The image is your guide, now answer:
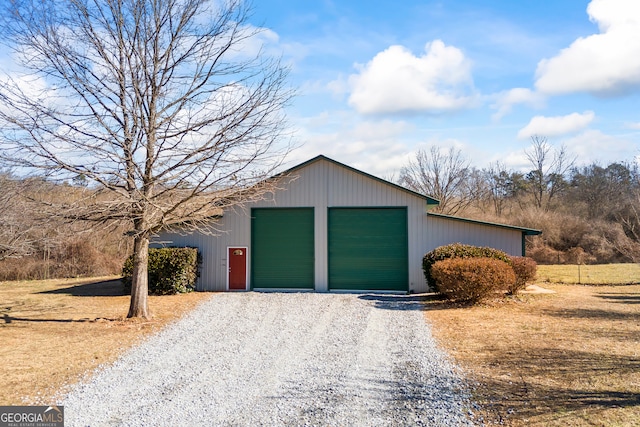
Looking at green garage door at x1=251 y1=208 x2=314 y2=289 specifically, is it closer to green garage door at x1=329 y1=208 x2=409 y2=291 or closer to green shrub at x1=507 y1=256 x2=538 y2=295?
green garage door at x1=329 y1=208 x2=409 y2=291

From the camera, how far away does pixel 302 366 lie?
7094mm

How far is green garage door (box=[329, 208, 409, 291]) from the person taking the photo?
15.1m

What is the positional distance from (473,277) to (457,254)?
5.45 ft

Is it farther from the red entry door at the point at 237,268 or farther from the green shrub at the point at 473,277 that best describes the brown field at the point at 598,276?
the red entry door at the point at 237,268

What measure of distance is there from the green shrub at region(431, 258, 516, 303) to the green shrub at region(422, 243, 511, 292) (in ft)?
2.40

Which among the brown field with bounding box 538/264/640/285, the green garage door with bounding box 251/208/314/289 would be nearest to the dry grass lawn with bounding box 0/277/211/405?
the green garage door with bounding box 251/208/314/289

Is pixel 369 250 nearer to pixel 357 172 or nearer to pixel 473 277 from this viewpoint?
pixel 357 172

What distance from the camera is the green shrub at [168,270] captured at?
48.4 ft

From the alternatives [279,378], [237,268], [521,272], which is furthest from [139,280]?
[521,272]

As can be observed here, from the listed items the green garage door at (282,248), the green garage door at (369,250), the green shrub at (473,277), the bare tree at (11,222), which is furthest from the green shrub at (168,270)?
the green shrub at (473,277)

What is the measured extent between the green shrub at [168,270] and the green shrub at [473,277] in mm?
8092

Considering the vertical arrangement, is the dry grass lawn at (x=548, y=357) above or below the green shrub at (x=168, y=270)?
below

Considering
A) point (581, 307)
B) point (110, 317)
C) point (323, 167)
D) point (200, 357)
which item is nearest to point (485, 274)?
point (581, 307)

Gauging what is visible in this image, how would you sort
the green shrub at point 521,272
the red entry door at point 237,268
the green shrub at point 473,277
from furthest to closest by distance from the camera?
the red entry door at point 237,268 < the green shrub at point 521,272 < the green shrub at point 473,277
